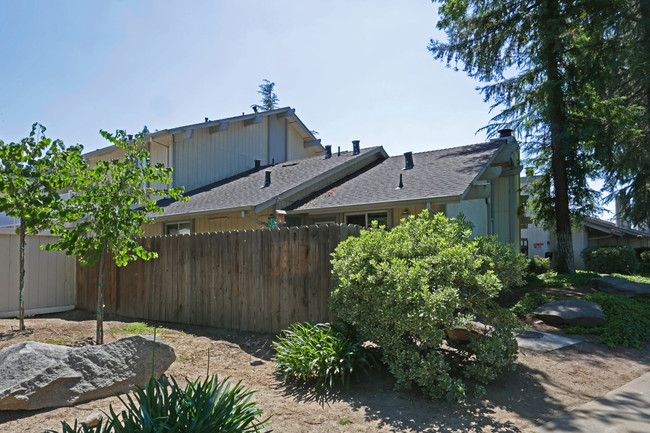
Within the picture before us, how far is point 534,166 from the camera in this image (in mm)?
17031

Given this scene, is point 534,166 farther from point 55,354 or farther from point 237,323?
point 55,354

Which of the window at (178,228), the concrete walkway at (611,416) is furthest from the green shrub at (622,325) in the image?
the window at (178,228)

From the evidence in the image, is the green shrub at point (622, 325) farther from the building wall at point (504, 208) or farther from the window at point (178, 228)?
the window at point (178, 228)

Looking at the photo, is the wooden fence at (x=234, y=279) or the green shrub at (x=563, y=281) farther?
the green shrub at (x=563, y=281)

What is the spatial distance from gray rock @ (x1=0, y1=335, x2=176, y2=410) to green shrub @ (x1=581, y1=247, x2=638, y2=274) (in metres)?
19.8

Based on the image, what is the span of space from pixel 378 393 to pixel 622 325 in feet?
18.0

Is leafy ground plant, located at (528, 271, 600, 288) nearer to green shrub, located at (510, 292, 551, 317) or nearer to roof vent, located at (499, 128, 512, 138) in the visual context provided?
green shrub, located at (510, 292, 551, 317)

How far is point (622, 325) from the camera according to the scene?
7.25m

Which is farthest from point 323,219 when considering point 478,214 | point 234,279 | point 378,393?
point 378,393

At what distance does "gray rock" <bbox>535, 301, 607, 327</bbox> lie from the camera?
760 centimetres

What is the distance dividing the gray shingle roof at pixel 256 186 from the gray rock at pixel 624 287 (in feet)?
28.8

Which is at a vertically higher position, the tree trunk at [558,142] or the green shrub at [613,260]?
the tree trunk at [558,142]

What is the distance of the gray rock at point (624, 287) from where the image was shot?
394 inches

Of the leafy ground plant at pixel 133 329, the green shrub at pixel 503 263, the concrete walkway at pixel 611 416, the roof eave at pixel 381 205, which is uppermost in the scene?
the roof eave at pixel 381 205
